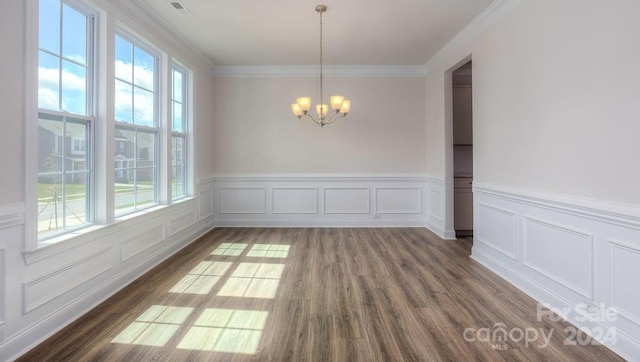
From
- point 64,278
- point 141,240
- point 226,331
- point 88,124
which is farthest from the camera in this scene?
point 141,240

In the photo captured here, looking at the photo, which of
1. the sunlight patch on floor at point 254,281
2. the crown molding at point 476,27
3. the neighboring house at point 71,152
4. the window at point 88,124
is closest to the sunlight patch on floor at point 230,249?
the sunlight patch on floor at point 254,281

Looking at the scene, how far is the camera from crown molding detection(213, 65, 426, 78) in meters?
5.66

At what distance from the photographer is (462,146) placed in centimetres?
583

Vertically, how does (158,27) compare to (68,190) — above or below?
above

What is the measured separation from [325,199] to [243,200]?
1553 millimetres

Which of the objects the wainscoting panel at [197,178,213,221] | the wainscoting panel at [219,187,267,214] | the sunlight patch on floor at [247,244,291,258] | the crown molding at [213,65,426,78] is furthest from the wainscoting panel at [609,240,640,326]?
the wainscoting panel at [197,178,213,221]

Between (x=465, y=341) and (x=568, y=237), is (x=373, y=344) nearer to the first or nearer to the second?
(x=465, y=341)

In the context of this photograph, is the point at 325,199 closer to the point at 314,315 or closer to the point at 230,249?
the point at 230,249

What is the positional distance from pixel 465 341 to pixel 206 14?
417cm

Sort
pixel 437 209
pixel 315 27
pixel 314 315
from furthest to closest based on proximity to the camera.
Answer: pixel 437 209
pixel 315 27
pixel 314 315

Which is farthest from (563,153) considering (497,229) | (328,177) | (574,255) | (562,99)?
(328,177)

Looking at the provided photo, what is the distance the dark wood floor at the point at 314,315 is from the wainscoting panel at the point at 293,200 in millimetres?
1798

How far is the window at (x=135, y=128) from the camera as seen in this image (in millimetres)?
3176

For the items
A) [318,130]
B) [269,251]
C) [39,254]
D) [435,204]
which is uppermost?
[318,130]
